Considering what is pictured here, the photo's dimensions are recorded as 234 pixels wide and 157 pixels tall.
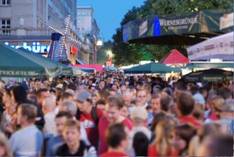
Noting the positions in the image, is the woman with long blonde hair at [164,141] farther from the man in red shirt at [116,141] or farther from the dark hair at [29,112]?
the dark hair at [29,112]

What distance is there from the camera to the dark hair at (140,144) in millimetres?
7148

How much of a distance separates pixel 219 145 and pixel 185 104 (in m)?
3.80

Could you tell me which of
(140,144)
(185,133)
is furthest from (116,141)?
(140,144)

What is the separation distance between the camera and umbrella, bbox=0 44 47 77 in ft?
43.3

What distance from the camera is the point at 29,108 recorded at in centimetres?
752

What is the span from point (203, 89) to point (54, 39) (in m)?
24.8

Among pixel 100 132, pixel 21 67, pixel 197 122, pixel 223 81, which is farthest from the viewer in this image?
pixel 223 81

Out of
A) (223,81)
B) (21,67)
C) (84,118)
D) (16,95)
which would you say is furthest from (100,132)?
(223,81)

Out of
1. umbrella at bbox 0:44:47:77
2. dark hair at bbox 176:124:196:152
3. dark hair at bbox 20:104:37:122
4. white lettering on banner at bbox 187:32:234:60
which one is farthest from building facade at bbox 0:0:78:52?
dark hair at bbox 176:124:196:152

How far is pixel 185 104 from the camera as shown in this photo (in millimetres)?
7406

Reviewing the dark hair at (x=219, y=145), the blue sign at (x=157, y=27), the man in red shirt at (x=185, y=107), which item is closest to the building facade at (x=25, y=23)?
the blue sign at (x=157, y=27)

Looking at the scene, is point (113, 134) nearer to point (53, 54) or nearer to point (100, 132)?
point (100, 132)

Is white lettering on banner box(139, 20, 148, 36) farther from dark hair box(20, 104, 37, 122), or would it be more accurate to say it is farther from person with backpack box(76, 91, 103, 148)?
dark hair box(20, 104, 37, 122)

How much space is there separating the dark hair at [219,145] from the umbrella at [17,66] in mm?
9767
